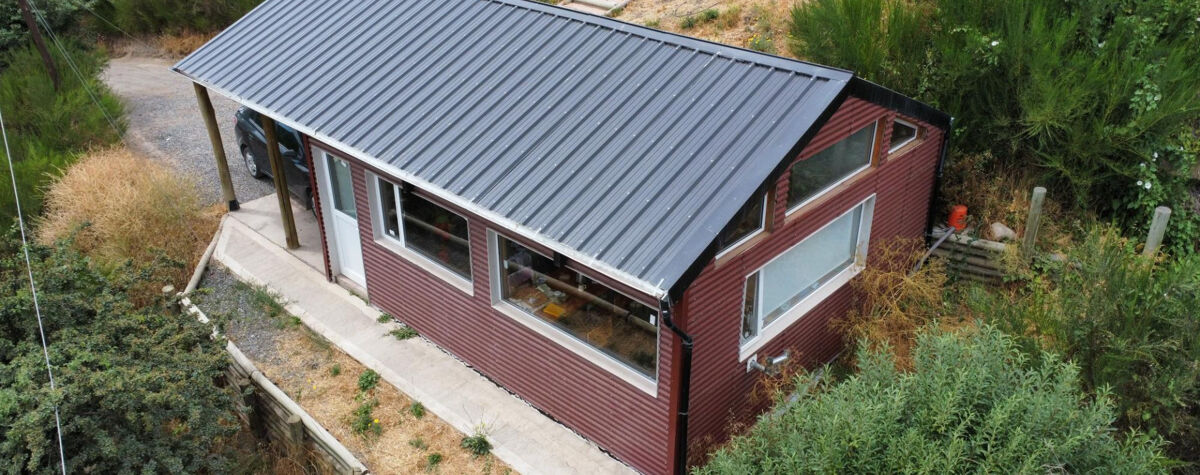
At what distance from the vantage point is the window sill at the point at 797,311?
7938 mm

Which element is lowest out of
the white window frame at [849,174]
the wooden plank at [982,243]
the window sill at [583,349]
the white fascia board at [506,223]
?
the wooden plank at [982,243]

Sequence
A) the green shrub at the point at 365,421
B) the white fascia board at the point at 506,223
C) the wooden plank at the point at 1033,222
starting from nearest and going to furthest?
the white fascia board at the point at 506,223 → the green shrub at the point at 365,421 → the wooden plank at the point at 1033,222

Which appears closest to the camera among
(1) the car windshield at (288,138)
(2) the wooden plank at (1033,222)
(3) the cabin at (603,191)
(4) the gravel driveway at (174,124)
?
(3) the cabin at (603,191)

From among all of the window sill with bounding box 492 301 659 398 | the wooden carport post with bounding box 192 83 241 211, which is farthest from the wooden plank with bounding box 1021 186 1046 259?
the wooden carport post with bounding box 192 83 241 211

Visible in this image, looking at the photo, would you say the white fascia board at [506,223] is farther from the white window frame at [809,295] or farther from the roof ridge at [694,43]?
the roof ridge at [694,43]

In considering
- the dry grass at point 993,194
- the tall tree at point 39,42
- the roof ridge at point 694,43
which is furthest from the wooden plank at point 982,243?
the tall tree at point 39,42

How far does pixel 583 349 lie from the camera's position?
786 cm

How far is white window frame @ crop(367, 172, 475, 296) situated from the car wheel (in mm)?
5485

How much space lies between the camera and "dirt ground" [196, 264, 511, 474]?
8.22 metres

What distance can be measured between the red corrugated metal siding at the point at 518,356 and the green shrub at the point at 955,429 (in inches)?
58.8

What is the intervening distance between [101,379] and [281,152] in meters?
6.28

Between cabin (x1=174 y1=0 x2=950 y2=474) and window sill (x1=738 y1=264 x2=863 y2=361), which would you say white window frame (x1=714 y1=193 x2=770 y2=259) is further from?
window sill (x1=738 y1=264 x2=863 y2=361)

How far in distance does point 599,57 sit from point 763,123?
2.17 meters

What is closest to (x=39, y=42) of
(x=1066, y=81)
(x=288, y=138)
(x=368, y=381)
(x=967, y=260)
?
(x=288, y=138)
